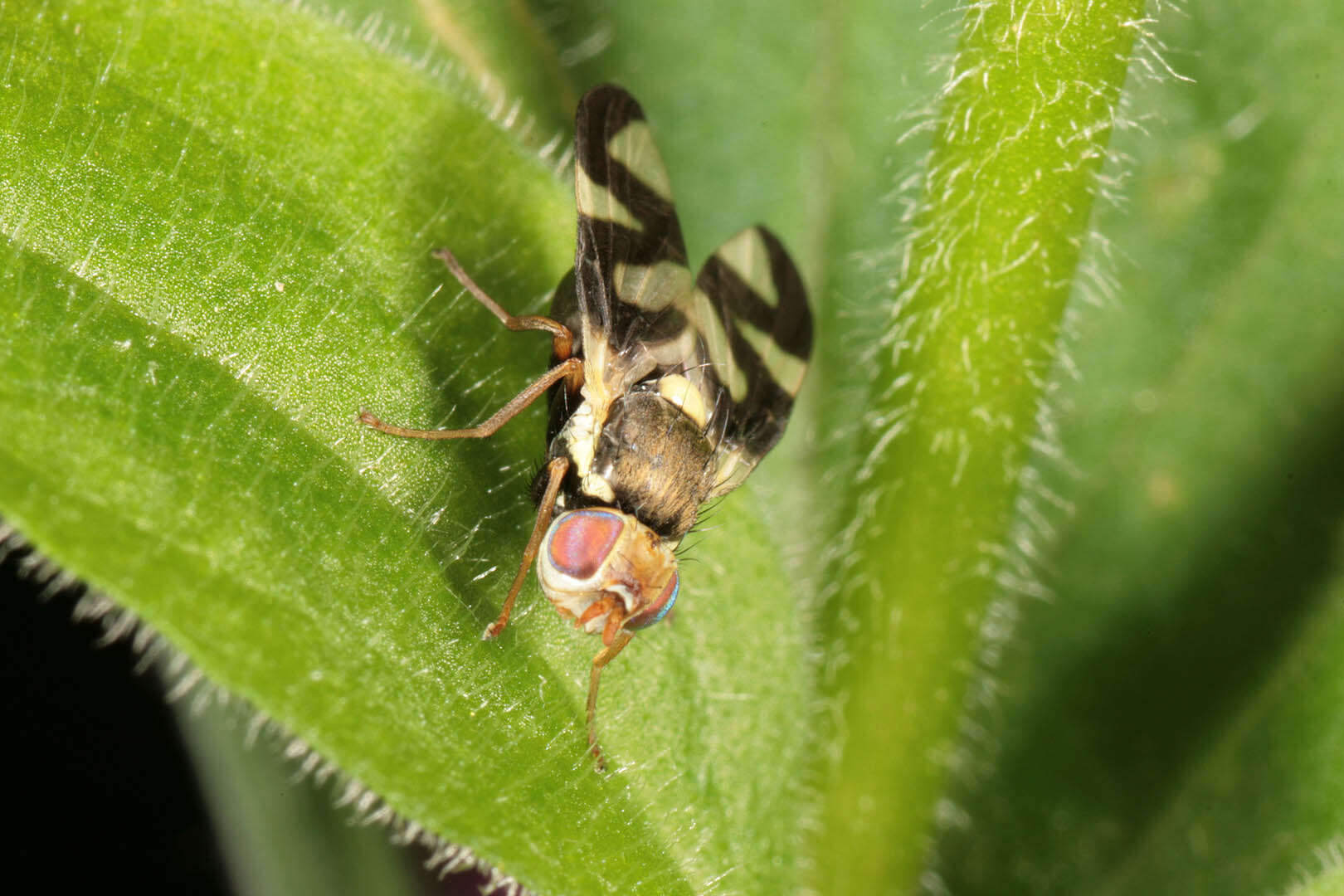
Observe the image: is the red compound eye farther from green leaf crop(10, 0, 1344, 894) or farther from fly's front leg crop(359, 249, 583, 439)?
fly's front leg crop(359, 249, 583, 439)

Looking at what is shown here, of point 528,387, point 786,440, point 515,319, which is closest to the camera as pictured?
point 528,387

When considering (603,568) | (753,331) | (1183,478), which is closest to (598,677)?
(603,568)

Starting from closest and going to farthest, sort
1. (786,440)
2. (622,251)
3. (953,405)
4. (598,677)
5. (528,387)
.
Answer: (598,677) → (528,387) → (622,251) → (953,405) → (786,440)

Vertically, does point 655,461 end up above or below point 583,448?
below

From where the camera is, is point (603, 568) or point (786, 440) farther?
point (786, 440)

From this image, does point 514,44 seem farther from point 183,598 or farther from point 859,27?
point 183,598

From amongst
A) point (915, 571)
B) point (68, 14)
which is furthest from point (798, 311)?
point (68, 14)

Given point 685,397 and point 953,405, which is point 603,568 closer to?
point 685,397
